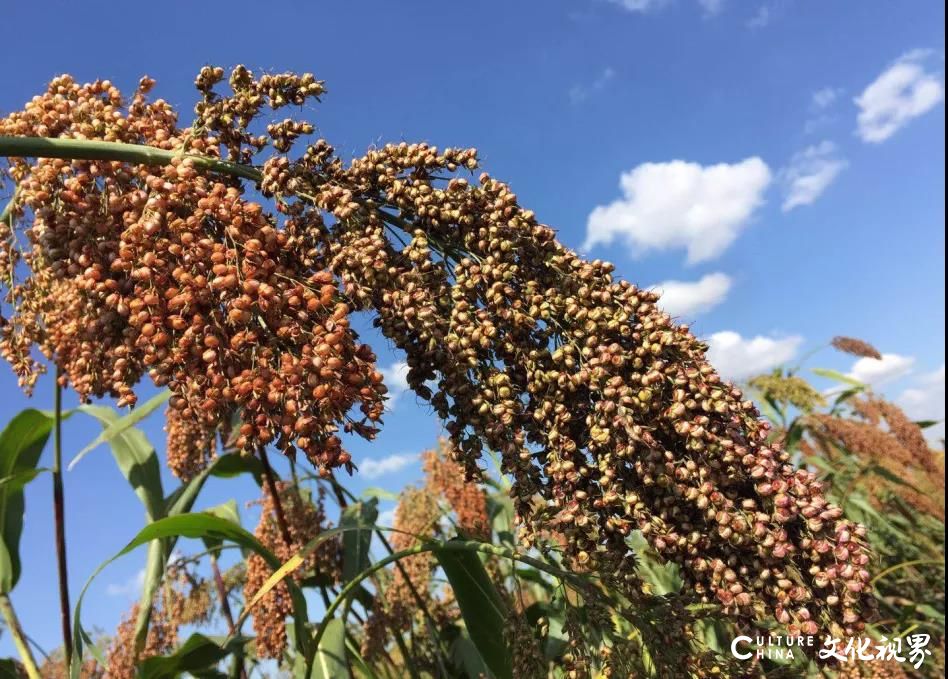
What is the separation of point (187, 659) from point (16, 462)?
1.56 metres

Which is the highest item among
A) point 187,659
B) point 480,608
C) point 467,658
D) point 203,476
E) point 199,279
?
point 203,476

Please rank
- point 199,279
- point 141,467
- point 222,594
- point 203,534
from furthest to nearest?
point 222,594, point 141,467, point 203,534, point 199,279

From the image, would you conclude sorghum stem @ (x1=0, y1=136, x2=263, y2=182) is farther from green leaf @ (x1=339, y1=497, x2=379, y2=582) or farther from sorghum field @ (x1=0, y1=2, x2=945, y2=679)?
green leaf @ (x1=339, y1=497, x2=379, y2=582)

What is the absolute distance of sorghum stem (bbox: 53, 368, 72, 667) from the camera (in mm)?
3021

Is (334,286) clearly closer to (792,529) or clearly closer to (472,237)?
(472,237)

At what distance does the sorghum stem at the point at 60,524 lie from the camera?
3021 millimetres

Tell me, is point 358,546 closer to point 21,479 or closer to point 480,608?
point 480,608

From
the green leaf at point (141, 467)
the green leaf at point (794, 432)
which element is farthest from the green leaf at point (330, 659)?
the green leaf at point (794, 432)

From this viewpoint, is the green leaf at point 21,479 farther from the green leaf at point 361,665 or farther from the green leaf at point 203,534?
the green leaf at point 361,665

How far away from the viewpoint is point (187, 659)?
8.97 ft

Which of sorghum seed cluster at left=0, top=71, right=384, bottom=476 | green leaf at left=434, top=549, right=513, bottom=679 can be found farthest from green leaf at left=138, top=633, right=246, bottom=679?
sorghum seed cluster at left=0, top=71, right=384, bottom=476

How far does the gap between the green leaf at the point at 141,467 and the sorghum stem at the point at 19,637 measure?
26.9 inches

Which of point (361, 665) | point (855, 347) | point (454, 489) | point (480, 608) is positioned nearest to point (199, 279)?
point (480, 608)

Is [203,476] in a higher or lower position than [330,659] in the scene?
higher
